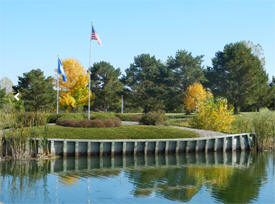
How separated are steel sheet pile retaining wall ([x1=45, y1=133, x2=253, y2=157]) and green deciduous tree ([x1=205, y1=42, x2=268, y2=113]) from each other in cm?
3132

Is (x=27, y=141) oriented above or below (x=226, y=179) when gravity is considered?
above

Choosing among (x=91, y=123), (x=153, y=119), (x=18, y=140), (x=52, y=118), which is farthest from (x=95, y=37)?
(x=18, y=140)

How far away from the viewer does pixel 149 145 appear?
25.9 meters

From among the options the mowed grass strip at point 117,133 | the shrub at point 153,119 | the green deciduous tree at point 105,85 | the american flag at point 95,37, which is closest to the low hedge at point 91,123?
the mowed grass strip at point 117,133

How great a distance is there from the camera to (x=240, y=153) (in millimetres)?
27281

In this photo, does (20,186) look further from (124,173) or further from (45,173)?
(124,173)

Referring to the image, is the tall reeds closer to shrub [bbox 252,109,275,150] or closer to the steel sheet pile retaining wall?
the steel sheet pile retaining wall

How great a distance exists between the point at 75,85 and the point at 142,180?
50.6 m

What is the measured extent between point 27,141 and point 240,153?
1547 cm

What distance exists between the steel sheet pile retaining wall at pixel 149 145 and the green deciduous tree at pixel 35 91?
3076cm

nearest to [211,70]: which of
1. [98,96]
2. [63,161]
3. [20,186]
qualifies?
[98,96]

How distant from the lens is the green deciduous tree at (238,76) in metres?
57.9

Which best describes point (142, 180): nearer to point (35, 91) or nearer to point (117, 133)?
point (117, 133)

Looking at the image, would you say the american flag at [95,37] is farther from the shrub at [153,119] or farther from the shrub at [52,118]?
the shrub at [52,118]
